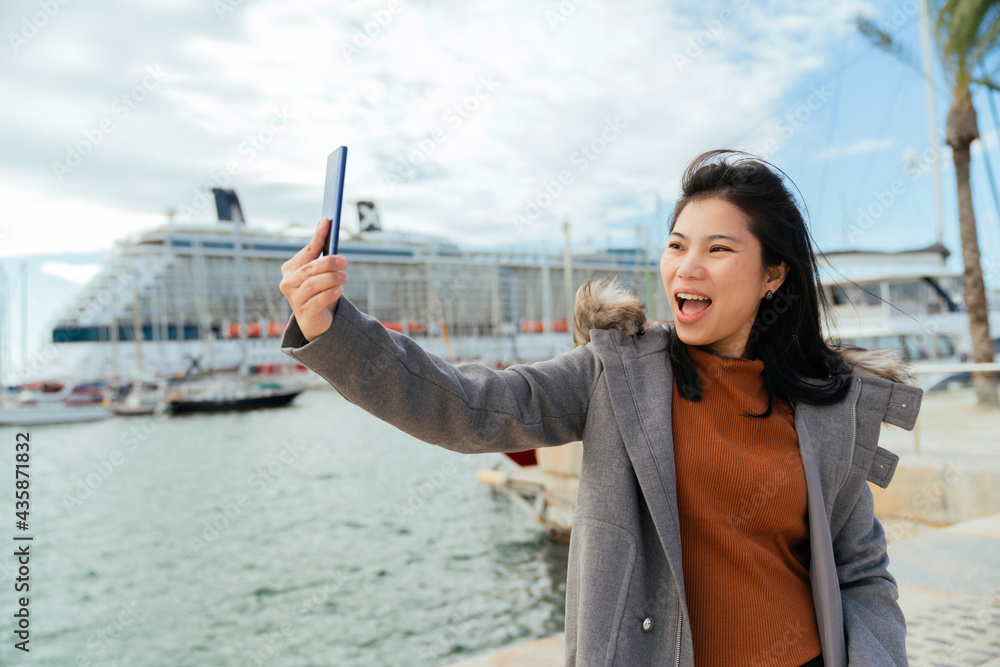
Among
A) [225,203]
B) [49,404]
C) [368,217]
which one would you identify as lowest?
[49,404]

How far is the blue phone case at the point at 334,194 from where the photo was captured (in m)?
0.80

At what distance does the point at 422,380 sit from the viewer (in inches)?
35.8

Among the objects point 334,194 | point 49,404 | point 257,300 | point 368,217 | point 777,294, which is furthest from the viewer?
point 368,217

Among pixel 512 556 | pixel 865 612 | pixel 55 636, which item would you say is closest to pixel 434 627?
pixel 512 556

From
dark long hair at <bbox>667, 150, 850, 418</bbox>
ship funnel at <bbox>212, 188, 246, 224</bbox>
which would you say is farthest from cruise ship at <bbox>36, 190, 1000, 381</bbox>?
dark long hair at <bbox>667, 150, 850, 418</bbox>

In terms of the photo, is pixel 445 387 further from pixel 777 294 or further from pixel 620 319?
pixel 777 294

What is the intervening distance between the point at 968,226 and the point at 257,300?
135ft

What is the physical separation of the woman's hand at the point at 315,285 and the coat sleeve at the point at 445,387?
18mm

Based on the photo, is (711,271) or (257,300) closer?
(711,271)

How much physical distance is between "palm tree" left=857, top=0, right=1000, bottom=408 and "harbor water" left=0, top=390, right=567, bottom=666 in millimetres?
5523

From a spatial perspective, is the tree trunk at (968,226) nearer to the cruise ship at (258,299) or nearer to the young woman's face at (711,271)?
the young woman's face at (711,271)

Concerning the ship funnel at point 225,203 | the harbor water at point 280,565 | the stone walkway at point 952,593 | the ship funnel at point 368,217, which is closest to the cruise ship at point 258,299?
the ship funnel at point 225,203

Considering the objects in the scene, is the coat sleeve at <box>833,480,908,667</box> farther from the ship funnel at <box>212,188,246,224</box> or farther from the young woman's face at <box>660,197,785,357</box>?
the ship funnel at <box>212,188,246,224</box>

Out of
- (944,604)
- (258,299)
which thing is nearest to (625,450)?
(944,604)
